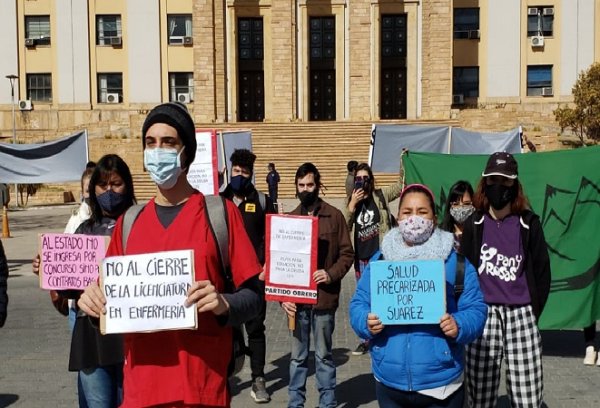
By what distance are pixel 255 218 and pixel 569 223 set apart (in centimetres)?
361

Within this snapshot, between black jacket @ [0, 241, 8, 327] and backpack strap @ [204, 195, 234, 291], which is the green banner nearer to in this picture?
black jacket @ [0, 241, 8, 327]

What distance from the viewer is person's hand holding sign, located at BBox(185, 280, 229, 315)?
112 inches

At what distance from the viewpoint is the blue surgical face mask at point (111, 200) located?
4707mm

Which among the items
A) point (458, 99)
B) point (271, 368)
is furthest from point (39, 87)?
point (271, 368)

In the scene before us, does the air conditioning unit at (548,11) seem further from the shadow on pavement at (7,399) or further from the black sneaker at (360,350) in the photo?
the shadow on pavement at (7,399)

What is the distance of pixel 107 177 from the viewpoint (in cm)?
472

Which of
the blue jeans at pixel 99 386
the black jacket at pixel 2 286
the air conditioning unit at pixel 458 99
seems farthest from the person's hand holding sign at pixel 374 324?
the air conditioning unit at pixel 458 99

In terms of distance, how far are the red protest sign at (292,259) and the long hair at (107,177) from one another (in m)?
1.94

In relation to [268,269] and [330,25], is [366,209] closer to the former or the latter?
[268,269]

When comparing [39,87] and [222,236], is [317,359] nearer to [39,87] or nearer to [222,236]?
[222,236]

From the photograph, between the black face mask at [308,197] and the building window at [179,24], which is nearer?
the black face mask at [308,197]

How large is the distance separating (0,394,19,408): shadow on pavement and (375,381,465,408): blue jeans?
4405 mm

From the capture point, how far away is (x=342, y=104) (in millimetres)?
45406

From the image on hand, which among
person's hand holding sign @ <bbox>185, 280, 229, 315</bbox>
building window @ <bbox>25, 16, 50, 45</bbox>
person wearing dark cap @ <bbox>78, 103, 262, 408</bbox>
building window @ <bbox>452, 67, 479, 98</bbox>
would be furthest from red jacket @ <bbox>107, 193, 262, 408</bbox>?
building window @ <bbox>25, 16, 50, 45</bbox>
